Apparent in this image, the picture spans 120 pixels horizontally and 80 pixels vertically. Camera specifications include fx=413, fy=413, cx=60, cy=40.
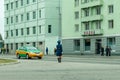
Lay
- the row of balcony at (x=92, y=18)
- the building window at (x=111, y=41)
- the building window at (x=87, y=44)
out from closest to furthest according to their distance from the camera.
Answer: the building window at (x=111, y=41)
the row of balcony at (x=92, y=18)
the building window at (x=87, y=44)

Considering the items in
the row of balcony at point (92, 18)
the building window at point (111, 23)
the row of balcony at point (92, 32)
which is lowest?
the row of balcony at point (92, 32)

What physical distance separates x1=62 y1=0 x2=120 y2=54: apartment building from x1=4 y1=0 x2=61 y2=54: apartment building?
191 inches

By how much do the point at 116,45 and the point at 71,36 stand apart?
49.4 ft

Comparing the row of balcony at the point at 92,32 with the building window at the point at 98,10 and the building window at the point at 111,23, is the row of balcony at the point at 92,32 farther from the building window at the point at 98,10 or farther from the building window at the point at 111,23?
the building window at the point at 98,10

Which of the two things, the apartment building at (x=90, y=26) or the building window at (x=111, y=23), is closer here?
the apartment building at (x=90, y=26)

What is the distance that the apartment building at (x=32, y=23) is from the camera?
88062 mm

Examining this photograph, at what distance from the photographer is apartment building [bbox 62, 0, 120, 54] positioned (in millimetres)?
69312

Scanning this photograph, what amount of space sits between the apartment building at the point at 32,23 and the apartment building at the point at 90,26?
15.9ft

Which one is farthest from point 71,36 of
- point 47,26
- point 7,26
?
point 7,26

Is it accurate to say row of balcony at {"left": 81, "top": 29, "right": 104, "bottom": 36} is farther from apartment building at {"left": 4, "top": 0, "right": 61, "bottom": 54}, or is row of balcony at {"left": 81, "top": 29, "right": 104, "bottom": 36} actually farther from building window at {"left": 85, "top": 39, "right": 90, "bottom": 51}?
apartment building at {"left": 4, "top": 0, "right": 61, "bottom": 54}

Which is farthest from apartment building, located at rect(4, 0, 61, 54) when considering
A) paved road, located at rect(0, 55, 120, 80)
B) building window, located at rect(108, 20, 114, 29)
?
paved road, located at rect(0, 55, 120, 80)

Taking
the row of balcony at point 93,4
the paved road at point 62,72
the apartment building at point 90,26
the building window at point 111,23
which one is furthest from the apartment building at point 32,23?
the paved road at point 62,72

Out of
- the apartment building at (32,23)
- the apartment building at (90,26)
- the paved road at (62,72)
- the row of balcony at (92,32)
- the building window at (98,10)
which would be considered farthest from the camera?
the apartment building at (32,23)

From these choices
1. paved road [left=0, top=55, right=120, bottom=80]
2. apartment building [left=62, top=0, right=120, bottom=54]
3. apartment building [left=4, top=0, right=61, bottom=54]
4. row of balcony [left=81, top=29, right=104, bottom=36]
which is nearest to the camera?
paved road [left=0, top=55, right=120, bottom=80]
